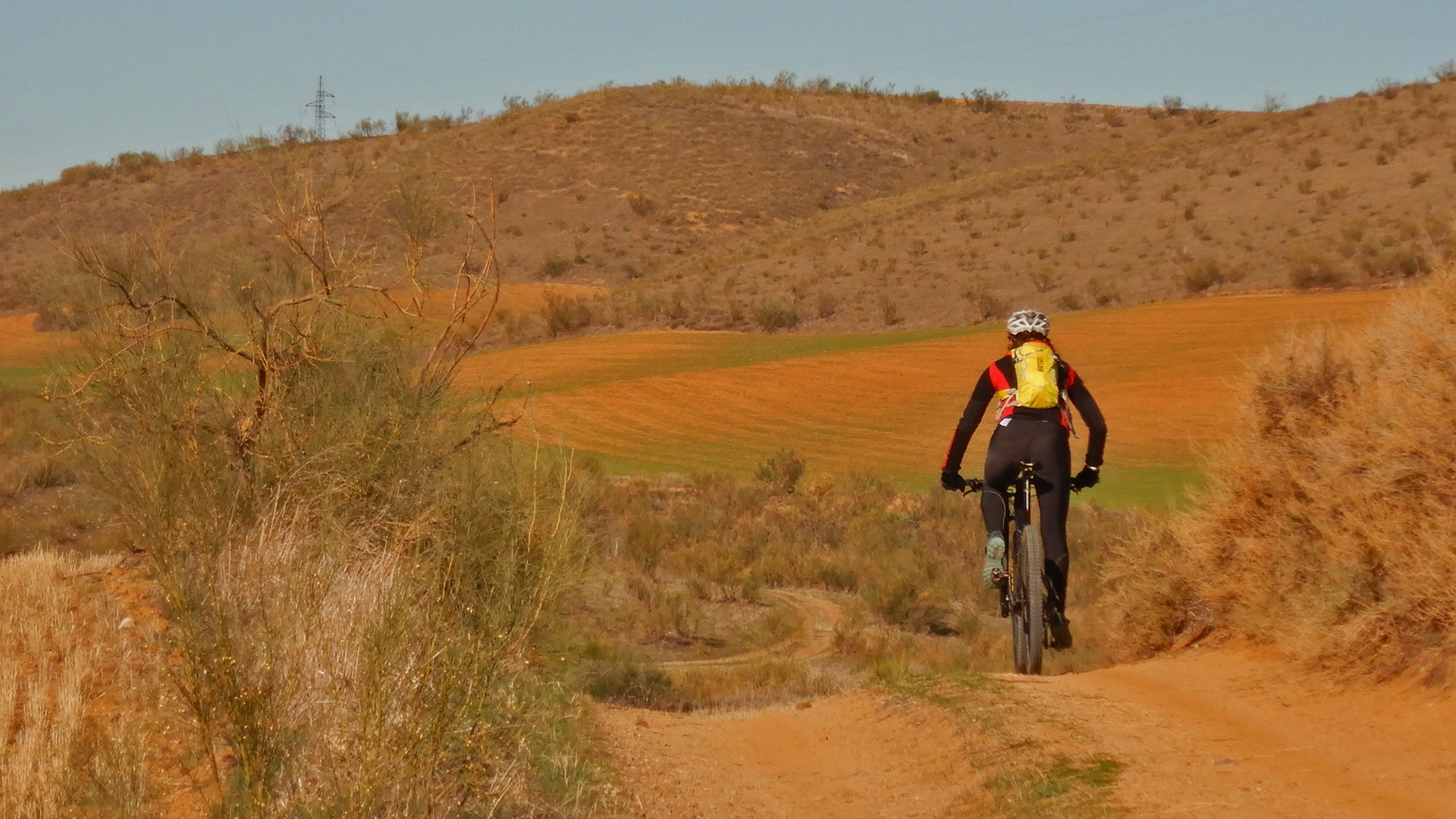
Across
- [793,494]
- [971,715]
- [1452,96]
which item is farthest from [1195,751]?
[1452,96]

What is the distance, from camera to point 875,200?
81812mm

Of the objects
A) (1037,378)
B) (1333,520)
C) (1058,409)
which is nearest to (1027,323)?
(1037,378)

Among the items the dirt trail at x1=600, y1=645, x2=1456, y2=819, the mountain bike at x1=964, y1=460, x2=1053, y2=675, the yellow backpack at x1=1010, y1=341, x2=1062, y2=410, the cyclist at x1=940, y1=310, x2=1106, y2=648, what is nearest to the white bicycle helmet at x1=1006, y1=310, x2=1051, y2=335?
the cyclist at x1=940, y1=310, x2=1106, y2=648

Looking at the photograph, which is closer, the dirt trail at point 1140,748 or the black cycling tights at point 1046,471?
the dirt trail at point 1140,748

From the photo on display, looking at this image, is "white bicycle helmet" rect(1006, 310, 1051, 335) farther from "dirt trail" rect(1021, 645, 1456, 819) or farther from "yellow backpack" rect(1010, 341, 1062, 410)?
"dirt trail" rect(1021, 645, 1456, 819)

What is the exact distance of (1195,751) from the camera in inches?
266

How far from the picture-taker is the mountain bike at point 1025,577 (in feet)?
28.1

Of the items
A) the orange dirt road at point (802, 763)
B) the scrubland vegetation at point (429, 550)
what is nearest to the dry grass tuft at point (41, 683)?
the scrubland vegetation at point (429, 550)

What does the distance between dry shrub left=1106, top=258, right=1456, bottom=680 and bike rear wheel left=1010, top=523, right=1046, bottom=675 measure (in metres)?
1.39

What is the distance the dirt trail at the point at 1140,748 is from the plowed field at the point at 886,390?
15820 millimetres

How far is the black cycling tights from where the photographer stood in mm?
8539

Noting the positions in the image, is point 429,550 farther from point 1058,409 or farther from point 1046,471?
point 1058,409

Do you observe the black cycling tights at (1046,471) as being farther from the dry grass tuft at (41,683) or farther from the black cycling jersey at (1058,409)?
the dry grass tuft at (41,683)

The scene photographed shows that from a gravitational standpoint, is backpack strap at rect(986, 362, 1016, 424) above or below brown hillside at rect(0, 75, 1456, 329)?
below
